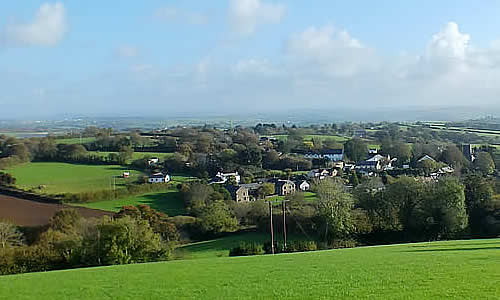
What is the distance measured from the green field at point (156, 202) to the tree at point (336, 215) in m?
12.7

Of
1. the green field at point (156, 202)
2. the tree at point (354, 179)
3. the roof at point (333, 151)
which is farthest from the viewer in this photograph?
the roof at point (333, 151)

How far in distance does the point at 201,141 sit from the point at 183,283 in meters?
53.7

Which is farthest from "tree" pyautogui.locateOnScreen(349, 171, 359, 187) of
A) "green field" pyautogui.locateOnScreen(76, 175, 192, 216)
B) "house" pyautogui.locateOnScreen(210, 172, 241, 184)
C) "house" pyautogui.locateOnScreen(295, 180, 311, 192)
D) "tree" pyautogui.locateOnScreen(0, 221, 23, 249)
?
"tree" pyautogui.locateOnScreen(0, 221, 23, 249)

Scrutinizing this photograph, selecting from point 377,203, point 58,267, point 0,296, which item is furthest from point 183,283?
point 377,203

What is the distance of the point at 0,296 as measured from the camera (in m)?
12.0

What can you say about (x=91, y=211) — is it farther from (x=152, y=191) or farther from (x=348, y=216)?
(x=348, y=216)

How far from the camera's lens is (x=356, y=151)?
6894 centimetres

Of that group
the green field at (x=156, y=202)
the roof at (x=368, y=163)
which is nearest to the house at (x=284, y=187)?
the green field at (x=156, y=202)

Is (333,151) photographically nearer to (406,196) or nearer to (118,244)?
(406,196)

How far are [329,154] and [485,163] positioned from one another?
67.1 ft

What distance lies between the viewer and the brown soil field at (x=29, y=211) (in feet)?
112

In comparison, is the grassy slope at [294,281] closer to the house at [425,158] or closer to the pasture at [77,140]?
the house at [425,158]

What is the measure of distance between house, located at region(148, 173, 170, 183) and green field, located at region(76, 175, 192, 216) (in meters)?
1.96

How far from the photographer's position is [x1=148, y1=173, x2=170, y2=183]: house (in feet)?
152
